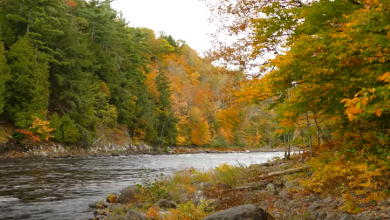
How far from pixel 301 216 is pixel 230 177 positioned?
5.08m

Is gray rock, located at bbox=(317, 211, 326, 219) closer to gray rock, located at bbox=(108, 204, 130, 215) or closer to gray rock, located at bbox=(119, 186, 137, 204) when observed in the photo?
gray rock, located at bbox=(108, 204, 130, 215)

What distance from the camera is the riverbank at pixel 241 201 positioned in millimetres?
6230

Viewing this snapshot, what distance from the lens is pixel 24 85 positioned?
95.6 feet

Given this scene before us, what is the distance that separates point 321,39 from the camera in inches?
235

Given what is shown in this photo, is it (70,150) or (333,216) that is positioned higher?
(70,150)

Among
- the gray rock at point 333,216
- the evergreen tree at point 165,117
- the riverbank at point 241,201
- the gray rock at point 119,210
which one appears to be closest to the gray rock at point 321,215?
the riverbank at point 241,201

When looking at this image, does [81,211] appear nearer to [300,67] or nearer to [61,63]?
[300,67]

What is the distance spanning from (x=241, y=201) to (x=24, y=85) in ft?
89.1

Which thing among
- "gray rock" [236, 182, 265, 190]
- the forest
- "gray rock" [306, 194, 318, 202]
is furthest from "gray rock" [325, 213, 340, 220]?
the forest

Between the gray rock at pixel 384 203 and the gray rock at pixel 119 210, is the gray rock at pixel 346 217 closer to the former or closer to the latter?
the gray rock at pixel 384 203

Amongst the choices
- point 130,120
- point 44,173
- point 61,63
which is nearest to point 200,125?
point 130,120

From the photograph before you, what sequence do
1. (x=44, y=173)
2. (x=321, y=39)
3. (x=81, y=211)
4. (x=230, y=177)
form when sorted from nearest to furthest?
1. (x=321, y=39)
2. (x=81, y=211)
3. (x=230, y=177)
4. (x=44, y=173)

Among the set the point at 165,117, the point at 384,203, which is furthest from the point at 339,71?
the point at 165,117

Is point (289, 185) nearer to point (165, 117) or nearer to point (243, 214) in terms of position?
point (243, 214)
